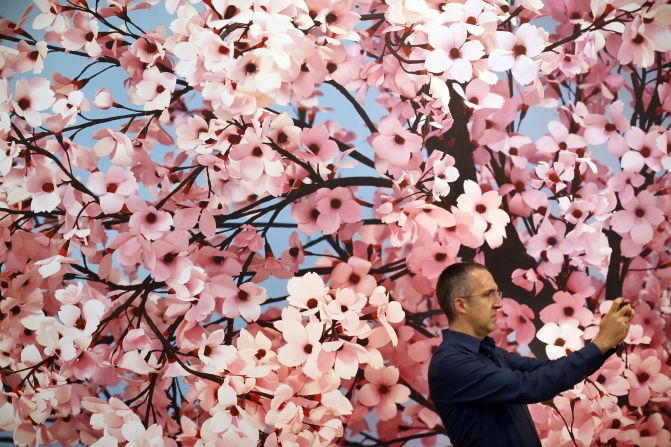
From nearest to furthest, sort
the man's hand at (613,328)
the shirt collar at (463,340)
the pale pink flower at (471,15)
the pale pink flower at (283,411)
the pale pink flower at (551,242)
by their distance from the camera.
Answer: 1. the man's hand at (613,328)
2. the shirt collar at (463,340)
3. the pale pink flower at (283,411)
4. the pale pink flower at (471,15)
5. the pale pink flower at (551,242)

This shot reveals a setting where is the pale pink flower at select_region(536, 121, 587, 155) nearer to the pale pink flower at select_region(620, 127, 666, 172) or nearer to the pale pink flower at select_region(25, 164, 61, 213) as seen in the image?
the pale pink flower at select_region(620, 127, 666, 172)

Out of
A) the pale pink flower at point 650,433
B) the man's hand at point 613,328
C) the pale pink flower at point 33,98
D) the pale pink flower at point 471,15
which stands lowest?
the pale pink flower at point 650,433

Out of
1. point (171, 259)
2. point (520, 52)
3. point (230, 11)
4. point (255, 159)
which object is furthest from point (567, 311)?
point (230, 11)

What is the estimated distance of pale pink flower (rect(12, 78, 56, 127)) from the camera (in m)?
1.86

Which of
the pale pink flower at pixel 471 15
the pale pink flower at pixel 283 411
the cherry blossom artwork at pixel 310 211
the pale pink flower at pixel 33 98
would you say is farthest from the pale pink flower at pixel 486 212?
the pale pink flower at pixel 33 98

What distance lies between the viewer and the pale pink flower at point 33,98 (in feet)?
6.12

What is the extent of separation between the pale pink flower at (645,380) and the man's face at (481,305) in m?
0.55

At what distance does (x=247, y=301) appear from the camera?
1.81 metres

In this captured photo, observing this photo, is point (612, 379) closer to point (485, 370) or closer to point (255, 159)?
point (485, 370)

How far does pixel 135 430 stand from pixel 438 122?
3.22 feet

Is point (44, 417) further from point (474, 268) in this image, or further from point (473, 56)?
point (473, 56)

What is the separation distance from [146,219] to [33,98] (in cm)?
44

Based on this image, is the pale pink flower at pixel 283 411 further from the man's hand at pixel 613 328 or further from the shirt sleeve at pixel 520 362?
the man's hand at pixel 613 328

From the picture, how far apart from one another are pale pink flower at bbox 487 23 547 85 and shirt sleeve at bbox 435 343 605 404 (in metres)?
0.70
